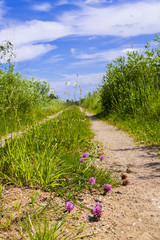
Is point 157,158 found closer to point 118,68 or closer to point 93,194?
point 93,194

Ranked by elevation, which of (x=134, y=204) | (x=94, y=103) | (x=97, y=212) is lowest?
(x=134, y=204)

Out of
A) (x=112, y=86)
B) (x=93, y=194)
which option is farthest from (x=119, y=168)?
(x=112, y=86)

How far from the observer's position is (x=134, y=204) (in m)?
2.85

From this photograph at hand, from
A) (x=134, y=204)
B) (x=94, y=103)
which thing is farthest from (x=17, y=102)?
(x=94, y=103)

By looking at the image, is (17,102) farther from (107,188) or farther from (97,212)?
(97,212)

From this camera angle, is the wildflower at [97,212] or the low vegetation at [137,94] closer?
the wildflower at [97,212]

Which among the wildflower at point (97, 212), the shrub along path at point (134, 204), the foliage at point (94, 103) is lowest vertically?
the shrub along path at point (134, 204)

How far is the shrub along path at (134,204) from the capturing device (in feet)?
7.39

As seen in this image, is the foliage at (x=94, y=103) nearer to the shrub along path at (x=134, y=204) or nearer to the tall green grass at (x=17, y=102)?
the tall green grass at (x=17, y=102)

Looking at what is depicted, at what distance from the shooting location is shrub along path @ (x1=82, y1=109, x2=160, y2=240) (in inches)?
88.7

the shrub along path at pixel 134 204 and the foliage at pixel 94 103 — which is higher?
the foliage at pixel 94 103

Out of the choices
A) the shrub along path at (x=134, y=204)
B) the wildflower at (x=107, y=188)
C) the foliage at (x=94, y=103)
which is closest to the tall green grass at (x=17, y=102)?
the wildflower at (x=107, y=188)

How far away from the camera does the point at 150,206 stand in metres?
2.79

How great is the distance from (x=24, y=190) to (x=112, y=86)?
1135cm
